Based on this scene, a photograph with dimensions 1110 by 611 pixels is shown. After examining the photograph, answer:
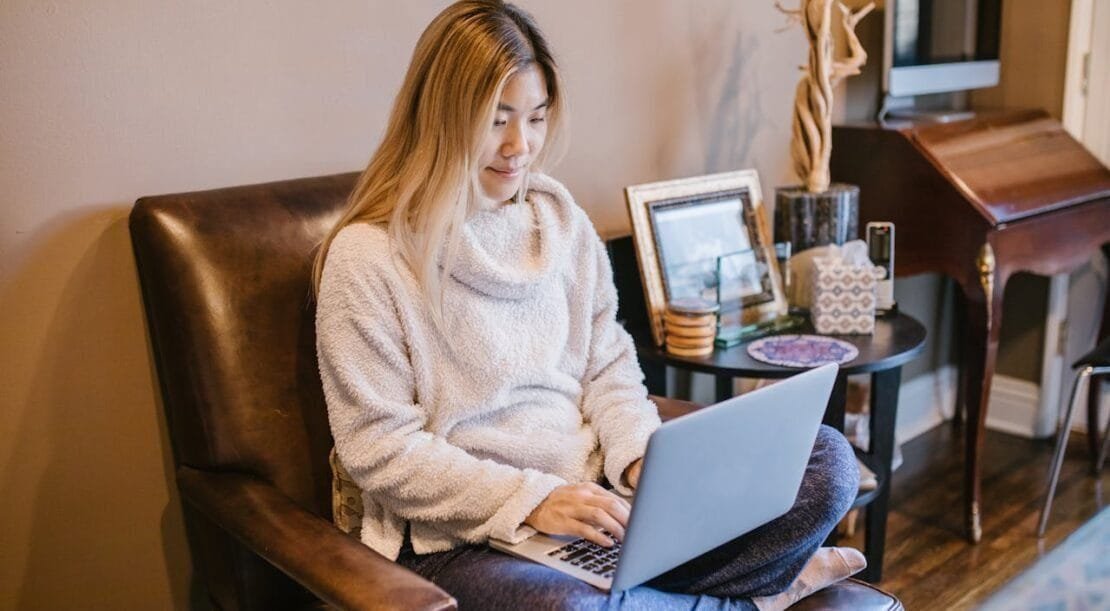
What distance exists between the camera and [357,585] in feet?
3.36

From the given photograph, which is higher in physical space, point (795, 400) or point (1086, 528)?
point (795, 400)

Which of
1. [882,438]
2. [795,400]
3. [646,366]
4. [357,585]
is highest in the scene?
[795,400]

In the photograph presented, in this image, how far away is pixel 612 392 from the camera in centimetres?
148

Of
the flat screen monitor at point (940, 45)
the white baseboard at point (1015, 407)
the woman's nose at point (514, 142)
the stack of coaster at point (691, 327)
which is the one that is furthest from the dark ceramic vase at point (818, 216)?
the white baseboard at point (1015, 407)

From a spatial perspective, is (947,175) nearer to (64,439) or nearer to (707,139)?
(707,139)

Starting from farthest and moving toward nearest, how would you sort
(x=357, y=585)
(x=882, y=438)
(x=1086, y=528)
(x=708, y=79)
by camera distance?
(x=708, y=79) → (x=882, y=438) → (x=1086, y=528) → (x=357, y=585)

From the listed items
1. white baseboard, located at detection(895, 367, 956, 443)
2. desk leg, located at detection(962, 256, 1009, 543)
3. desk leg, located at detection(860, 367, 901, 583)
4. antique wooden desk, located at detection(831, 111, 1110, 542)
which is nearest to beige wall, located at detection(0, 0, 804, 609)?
desk leg, located at detection(860, 367, 901, 583)

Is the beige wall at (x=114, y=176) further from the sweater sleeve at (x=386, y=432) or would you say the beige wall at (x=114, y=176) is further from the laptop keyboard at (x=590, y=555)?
the laptop keyboard at (x=590, y=555)

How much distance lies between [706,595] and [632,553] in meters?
0.21

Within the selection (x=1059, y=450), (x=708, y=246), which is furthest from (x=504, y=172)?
(x=1059, y=450)

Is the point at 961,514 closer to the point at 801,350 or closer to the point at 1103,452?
the point at 1103,452

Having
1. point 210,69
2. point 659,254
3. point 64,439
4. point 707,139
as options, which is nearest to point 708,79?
point 707,139

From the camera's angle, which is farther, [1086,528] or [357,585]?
[1086,528]

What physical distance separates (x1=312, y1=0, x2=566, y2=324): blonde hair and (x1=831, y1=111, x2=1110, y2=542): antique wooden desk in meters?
1.18
